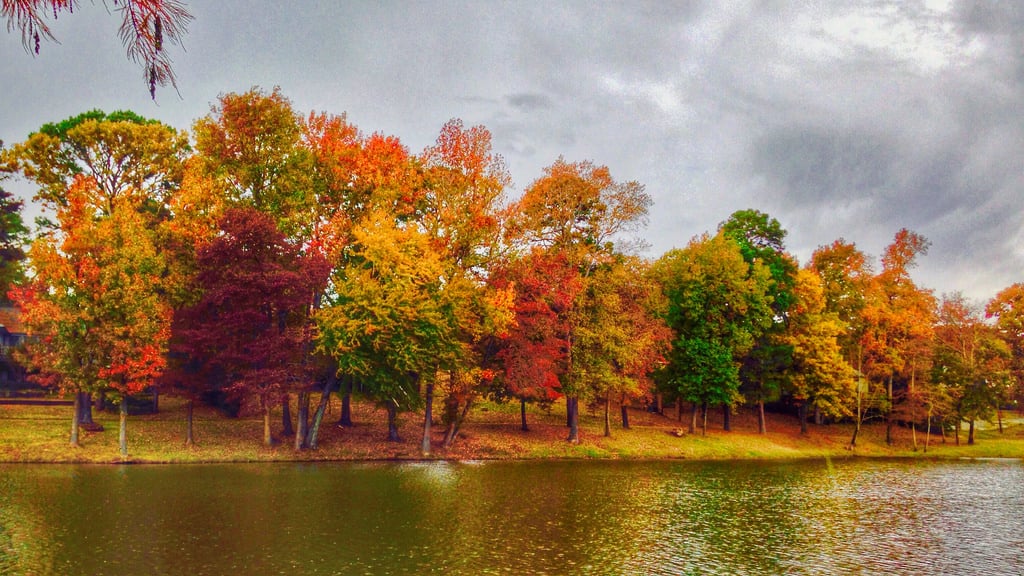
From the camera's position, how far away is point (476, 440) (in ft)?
180

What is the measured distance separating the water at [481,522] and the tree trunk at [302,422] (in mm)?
4829

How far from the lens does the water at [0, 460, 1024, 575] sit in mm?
22641

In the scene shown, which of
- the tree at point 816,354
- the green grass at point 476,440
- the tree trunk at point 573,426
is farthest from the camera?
the tree at point 816,354

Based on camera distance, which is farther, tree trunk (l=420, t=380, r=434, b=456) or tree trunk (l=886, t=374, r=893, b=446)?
tree trunk (l=886, t=374, r=893, b=446)

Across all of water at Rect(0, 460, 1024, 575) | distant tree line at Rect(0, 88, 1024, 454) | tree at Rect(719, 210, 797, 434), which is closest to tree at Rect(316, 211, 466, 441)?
distant tree line at Rect(0, 88, 1024, 454)

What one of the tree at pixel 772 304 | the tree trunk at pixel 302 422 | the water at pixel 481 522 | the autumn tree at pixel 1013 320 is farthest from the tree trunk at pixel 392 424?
the autumn tree at pixel 1013 320

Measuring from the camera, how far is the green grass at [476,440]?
145ft

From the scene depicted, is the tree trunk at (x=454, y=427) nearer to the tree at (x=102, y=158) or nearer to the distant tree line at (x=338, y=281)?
the distant tree line at (x=338, y=281)

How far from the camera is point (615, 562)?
23.3 m

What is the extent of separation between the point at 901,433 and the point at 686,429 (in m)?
26.9

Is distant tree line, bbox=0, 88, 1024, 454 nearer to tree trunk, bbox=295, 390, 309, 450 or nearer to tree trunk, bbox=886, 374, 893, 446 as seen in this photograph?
tree trunk, bbox=295, 390, 309, 450

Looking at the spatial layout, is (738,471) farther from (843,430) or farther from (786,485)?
(843,430)

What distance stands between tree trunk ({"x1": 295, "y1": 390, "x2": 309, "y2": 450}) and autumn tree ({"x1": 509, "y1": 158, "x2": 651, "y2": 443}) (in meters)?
20.0

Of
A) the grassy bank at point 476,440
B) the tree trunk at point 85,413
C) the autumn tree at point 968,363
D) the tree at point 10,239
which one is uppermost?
the tree at point 10,239
